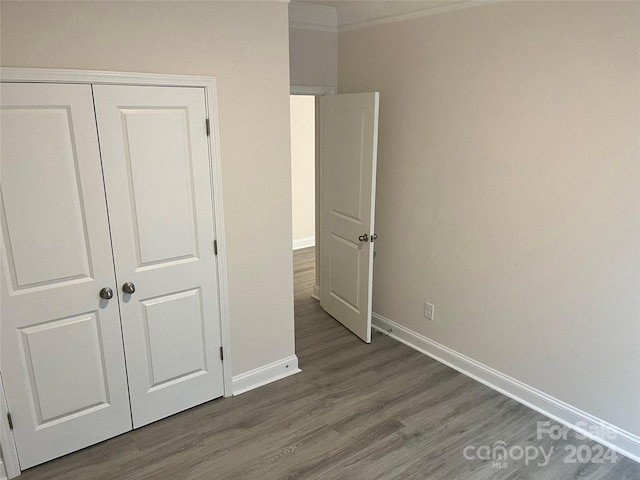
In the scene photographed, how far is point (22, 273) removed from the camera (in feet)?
7.09

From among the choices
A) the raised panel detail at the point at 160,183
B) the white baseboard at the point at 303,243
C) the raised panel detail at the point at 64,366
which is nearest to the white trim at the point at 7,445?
the raised panel detail at the point at 64,366

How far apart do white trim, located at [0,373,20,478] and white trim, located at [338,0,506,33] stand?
339 cm

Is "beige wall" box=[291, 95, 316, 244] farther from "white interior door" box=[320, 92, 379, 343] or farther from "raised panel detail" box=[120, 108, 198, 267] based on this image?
"raised panel detail" box=[120, 108, 198, 267]

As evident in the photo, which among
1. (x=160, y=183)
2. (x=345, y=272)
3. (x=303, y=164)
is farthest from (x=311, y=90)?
(x=303, y=164)

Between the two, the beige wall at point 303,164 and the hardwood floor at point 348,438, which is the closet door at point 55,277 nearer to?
the hardwood floor at point 348,438

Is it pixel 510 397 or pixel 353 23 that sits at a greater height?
pixel 353 23

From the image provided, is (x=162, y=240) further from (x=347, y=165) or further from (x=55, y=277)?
(x=347, y=165)

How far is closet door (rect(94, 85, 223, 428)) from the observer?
2330mm

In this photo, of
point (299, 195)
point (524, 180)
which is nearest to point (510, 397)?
point (524, 180)

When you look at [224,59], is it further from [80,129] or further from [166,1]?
[80,129]

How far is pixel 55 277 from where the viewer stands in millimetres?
2254

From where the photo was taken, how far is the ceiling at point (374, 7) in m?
2.94

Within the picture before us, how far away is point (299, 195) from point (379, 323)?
118 inches

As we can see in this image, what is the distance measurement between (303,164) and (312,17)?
2918mm
